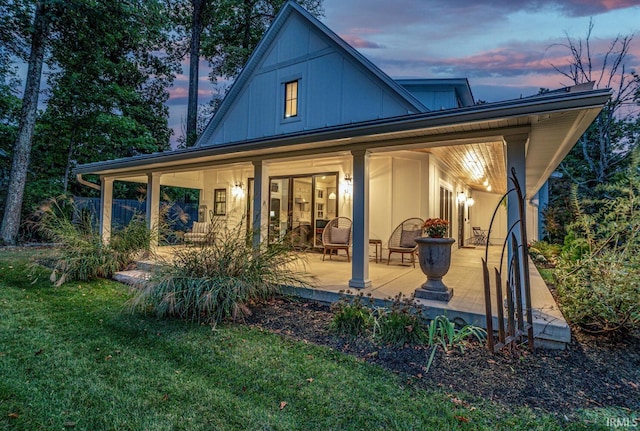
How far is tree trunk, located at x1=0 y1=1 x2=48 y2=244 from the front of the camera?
10.7m

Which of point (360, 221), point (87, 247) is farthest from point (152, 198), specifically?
A: point (360, 221)

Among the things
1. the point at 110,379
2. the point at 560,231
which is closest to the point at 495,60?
the point at 560,231

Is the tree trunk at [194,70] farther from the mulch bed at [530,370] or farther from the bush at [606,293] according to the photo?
the bush at [606,293]

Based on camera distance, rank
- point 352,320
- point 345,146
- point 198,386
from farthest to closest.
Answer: point 345,146, point 352,320, point 198,386

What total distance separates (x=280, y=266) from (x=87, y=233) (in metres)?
4.58

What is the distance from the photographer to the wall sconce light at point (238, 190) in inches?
439

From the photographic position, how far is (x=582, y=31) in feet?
35.7

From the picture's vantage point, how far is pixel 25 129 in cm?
1077

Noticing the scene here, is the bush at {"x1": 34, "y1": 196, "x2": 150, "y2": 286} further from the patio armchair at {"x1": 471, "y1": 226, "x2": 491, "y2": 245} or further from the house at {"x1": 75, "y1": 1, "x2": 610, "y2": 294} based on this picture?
Answer: the patio armchair at {"x1": 471, "y1": 226, "x2": 491, "y2": 245}

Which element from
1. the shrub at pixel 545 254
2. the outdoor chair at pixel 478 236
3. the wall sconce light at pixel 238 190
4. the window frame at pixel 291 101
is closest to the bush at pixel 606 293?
the shrub at pixel 545 254

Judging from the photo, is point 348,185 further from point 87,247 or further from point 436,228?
point 87,247

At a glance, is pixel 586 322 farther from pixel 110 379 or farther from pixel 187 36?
pixel 187 36

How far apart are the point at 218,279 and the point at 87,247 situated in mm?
3925

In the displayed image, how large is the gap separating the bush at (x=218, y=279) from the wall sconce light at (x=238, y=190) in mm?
6417
